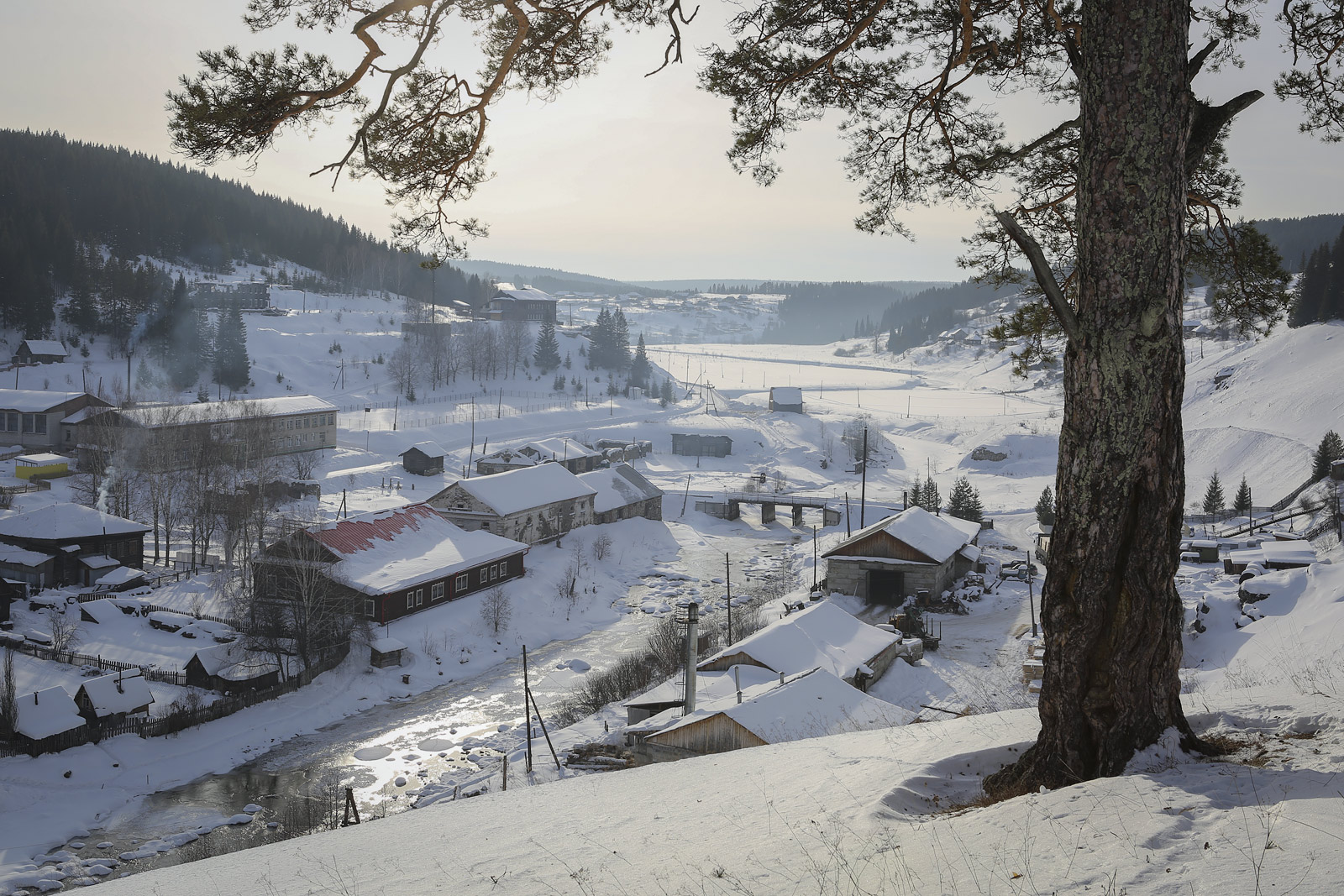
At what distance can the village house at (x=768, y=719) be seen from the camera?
45.2 ft

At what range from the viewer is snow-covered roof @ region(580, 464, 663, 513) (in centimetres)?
4456

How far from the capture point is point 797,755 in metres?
7.59

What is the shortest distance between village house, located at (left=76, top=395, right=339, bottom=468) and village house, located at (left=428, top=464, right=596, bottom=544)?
494 inches

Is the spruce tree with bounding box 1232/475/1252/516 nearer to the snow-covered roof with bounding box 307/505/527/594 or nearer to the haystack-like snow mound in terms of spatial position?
the snow-covered roof with bounding box 307/505/527/594

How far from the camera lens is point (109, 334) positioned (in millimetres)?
71688

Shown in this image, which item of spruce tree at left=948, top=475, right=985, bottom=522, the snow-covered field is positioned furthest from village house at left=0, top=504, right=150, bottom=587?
spruce tree at left=948, top=475, right=985, bottom=522

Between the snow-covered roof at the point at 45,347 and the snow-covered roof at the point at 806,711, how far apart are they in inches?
2723

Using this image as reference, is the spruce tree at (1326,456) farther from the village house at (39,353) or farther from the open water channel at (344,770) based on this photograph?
the village house at (39,353)

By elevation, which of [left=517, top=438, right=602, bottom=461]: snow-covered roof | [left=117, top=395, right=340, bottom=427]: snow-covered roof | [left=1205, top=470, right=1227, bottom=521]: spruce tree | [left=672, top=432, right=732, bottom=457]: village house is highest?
[left=117, top=395, right=340, bottom=427]: snow-covered roof

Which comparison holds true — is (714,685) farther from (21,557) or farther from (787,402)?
(787,402)

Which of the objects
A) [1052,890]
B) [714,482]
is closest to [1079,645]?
[1052,890]

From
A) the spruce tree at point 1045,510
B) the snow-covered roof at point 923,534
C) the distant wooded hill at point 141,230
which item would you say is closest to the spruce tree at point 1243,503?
the spruce tree at point 1045,510

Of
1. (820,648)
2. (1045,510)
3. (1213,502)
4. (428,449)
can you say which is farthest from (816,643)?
(428,449)

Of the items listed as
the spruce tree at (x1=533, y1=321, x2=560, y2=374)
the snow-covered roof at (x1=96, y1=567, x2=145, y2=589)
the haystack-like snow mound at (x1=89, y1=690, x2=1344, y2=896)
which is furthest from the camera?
the spruce tree at (x1=533, y1=321, x2=560, y2=374)
